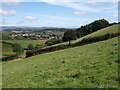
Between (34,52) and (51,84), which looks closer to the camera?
(51,84)

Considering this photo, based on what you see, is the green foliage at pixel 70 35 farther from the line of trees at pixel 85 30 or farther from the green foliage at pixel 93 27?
the green foliage at pixel 93 27

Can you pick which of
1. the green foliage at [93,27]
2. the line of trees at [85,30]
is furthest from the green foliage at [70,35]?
the green foliage at [93,27]

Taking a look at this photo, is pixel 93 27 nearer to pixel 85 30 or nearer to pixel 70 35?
pixel 85 30

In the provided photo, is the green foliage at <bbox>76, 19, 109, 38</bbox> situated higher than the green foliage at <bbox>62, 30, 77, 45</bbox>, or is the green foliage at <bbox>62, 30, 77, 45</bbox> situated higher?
the green foliage at <bbox>76, 19, 109, 38</bbox>

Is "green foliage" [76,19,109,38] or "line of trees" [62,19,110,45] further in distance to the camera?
"green foliage" [76,19,109,38]

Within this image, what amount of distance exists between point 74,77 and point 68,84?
1896mm

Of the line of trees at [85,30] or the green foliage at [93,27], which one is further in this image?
the green foliage at [93,27]

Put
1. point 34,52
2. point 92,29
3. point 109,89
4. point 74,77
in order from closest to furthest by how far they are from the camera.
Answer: point 109,89 → point 74,77 → point 34,52 → point 92,29

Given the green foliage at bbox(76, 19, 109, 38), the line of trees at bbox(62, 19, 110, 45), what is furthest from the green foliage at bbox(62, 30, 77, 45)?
the green foliage at bbox(76, 19, 109, 38)

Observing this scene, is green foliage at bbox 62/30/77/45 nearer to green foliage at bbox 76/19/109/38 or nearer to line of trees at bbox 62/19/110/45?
line of trees at bbox 62/19/110/45

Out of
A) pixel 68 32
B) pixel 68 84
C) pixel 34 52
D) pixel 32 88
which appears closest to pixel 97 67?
pixel 68 84

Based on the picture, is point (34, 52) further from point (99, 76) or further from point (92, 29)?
point (92, 29)

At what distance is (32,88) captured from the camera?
12.2 meters

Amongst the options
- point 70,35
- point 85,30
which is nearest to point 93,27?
point 85,30
